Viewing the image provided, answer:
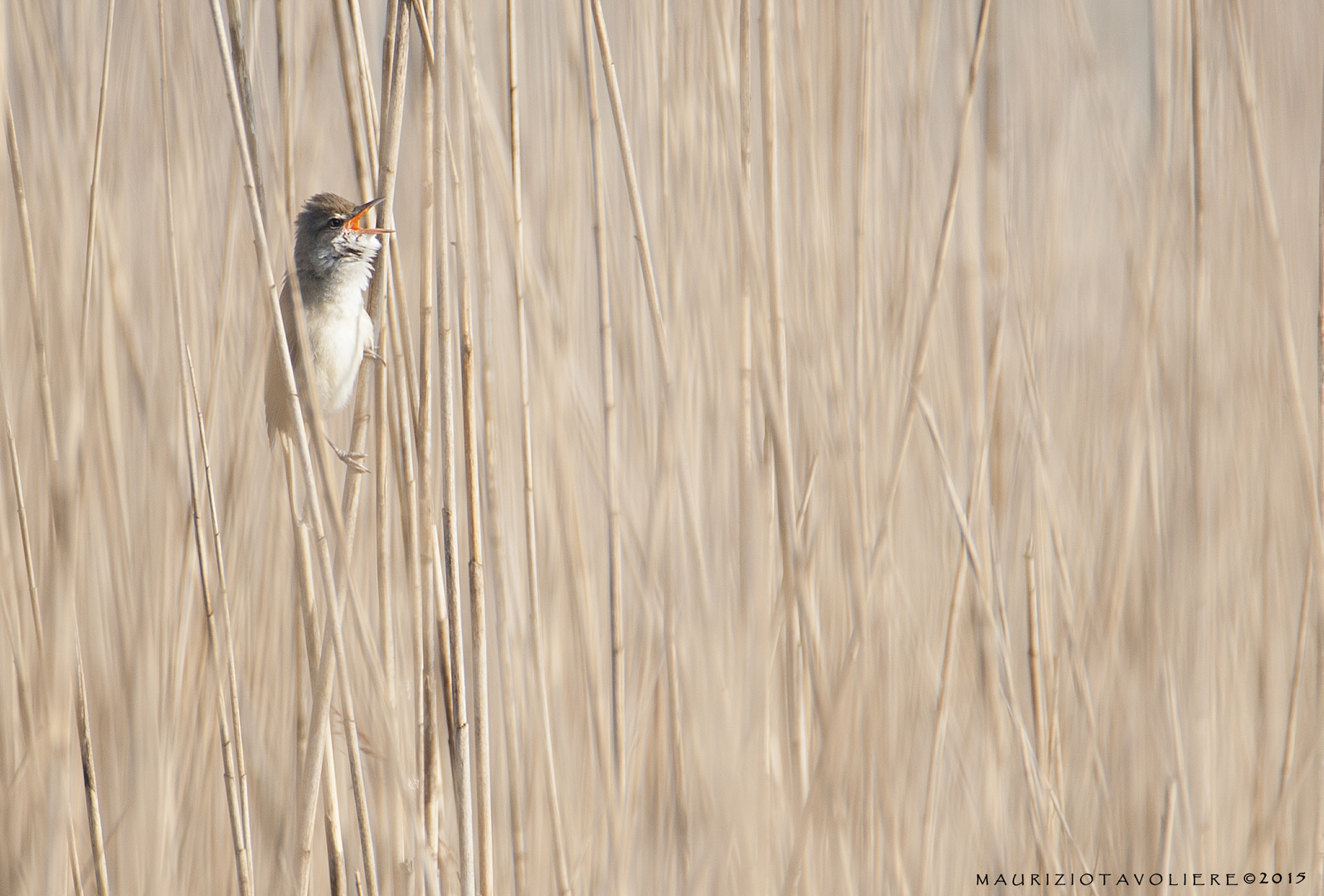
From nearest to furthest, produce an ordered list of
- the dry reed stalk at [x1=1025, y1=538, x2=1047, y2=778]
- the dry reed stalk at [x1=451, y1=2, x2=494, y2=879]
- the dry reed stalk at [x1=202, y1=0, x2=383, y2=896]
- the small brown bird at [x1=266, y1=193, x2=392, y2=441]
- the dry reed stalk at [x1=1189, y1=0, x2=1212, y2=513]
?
the dry reed stalk at [x1=202, y1=0, x2=383, y2=896] < the dry reed stalk at [x1=451, y1=2, x2=494, y2=879] < the dry reed stalk at [x1=1189, y1=0, x2=1212, y2=513] < the dry reed stalk at [x1=1025, y1=538, x2=1047, y2=778] < the small brown bird at [x1=266, y1=193, x2=392, y2=441]

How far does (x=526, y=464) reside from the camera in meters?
1.01

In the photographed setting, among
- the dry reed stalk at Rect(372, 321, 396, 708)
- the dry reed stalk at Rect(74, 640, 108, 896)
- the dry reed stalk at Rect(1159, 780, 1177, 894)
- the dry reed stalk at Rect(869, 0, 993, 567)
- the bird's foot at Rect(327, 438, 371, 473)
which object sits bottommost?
the dry reed stalk at Rect(1159, 780, 1177, 894)

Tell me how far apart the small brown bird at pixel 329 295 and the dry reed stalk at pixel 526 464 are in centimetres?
34

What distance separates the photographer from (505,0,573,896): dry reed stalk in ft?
3.06

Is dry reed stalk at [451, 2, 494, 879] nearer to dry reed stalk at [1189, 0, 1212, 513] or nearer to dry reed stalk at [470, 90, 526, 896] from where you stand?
dry reed stalk at [470, 90, 526, 896]

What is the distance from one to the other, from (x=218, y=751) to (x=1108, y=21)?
1817 mm

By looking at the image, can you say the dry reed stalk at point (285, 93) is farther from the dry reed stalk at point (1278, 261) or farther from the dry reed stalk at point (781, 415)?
the dry reed stalk at point (1278, 261)

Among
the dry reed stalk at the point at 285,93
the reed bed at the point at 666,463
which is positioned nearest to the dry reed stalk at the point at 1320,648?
the reed bed at the point at 666,463

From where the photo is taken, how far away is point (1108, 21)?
5.25 ft

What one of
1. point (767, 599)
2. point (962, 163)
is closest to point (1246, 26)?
point (962, 163)

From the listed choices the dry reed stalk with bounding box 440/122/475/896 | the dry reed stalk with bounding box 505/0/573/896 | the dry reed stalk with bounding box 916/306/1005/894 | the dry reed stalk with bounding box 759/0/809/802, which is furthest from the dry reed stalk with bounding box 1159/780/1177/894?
the dry reed stalk with bounding box 440/122/475/896

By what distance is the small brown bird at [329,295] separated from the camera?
1.26m

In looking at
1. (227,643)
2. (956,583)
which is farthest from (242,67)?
(956,583)

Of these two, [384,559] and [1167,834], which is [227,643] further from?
[1167,834]
